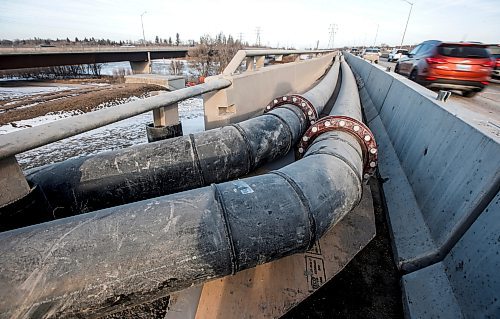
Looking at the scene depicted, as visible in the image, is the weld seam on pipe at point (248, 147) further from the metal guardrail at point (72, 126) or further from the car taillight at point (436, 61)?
the car taillight at point (436, 61)

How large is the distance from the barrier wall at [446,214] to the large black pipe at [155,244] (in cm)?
81

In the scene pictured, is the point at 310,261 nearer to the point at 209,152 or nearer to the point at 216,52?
the point at 209,152

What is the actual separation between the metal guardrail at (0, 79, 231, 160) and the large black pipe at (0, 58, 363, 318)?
0.54 metres

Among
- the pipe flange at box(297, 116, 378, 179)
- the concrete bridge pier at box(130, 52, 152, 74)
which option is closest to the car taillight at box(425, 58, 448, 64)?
the pipe flange at box(297, 116, 378, 179)

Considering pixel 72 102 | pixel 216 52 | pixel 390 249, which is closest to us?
pixel 390 249

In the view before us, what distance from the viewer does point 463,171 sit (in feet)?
6.63

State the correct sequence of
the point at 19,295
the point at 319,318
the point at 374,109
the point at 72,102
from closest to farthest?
1. the point at 19,295
2. the point at 319,318
3. the point at 374,109
4. the point at 72,102

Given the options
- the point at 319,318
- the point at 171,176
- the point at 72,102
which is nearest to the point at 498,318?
the point at 319,318

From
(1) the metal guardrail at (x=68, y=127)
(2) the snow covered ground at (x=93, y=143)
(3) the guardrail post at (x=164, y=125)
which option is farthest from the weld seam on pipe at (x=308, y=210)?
(2) the snow covered ground at (x=93, y=143)

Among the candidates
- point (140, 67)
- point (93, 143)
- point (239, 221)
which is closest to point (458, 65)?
point (239, 221)

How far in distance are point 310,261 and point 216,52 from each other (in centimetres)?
4735

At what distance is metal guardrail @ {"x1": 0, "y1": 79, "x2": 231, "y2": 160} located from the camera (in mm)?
1579

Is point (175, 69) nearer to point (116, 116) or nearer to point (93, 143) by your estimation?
point (93, 143)

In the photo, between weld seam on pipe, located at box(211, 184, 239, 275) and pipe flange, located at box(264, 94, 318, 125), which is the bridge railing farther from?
weld seam on pipe, located at box(211, 184, 239, 275)
